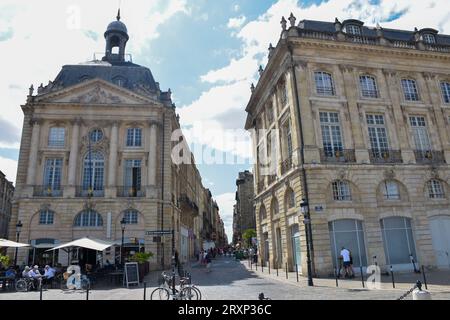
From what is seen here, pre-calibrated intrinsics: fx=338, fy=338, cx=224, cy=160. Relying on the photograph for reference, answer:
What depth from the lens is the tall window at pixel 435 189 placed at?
21.9m

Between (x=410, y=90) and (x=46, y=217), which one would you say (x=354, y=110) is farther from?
(x=46, y=217)

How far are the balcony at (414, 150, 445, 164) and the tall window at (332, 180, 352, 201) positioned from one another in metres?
5.71

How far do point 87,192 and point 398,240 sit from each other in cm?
2476

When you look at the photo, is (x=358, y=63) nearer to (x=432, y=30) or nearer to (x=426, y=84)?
(x=426, y=84)

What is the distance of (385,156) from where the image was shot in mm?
21969

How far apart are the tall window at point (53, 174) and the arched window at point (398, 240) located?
2648cm

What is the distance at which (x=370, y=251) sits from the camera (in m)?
19.7

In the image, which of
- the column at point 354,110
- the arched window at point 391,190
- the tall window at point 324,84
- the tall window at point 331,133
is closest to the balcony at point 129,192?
the tall window at point 331,133

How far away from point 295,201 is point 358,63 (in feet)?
35.1

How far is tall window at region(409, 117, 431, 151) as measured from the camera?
23172 mm

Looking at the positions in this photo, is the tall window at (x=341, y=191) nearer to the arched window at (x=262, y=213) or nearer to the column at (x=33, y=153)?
the arched window at (x=262, y=213)

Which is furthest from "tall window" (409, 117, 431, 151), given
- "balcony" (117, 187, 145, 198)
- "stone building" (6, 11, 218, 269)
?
"balcony" (117, 187, 145, 198)
